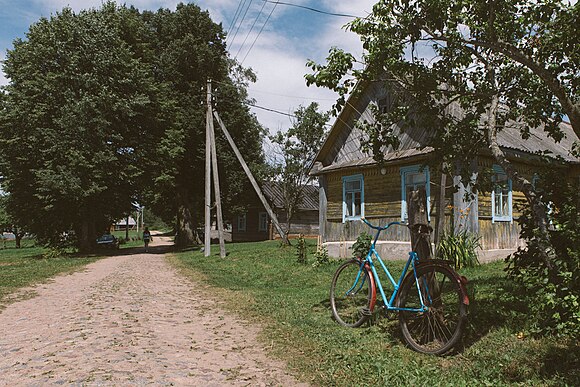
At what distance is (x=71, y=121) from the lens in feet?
74.9

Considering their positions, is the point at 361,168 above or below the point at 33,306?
above

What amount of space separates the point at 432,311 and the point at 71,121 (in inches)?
868

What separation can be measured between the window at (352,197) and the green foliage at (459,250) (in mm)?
4665

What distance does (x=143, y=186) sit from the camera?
90.7ft

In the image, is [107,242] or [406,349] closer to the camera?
[406,349]

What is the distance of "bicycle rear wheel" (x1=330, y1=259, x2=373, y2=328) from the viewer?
6.48 m

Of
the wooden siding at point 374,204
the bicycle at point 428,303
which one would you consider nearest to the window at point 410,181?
the wooden siding at point 374,204

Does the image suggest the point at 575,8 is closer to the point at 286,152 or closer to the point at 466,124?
the point at 466,124

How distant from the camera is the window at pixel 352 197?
17233 mm

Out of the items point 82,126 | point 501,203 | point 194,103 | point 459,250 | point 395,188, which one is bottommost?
point 459,250

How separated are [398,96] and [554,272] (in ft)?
11.7

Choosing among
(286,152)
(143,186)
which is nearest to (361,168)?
(143,186)

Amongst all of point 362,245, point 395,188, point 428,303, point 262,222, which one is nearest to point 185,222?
point 262,222

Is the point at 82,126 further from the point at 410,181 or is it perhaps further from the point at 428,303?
the point at 428,303
